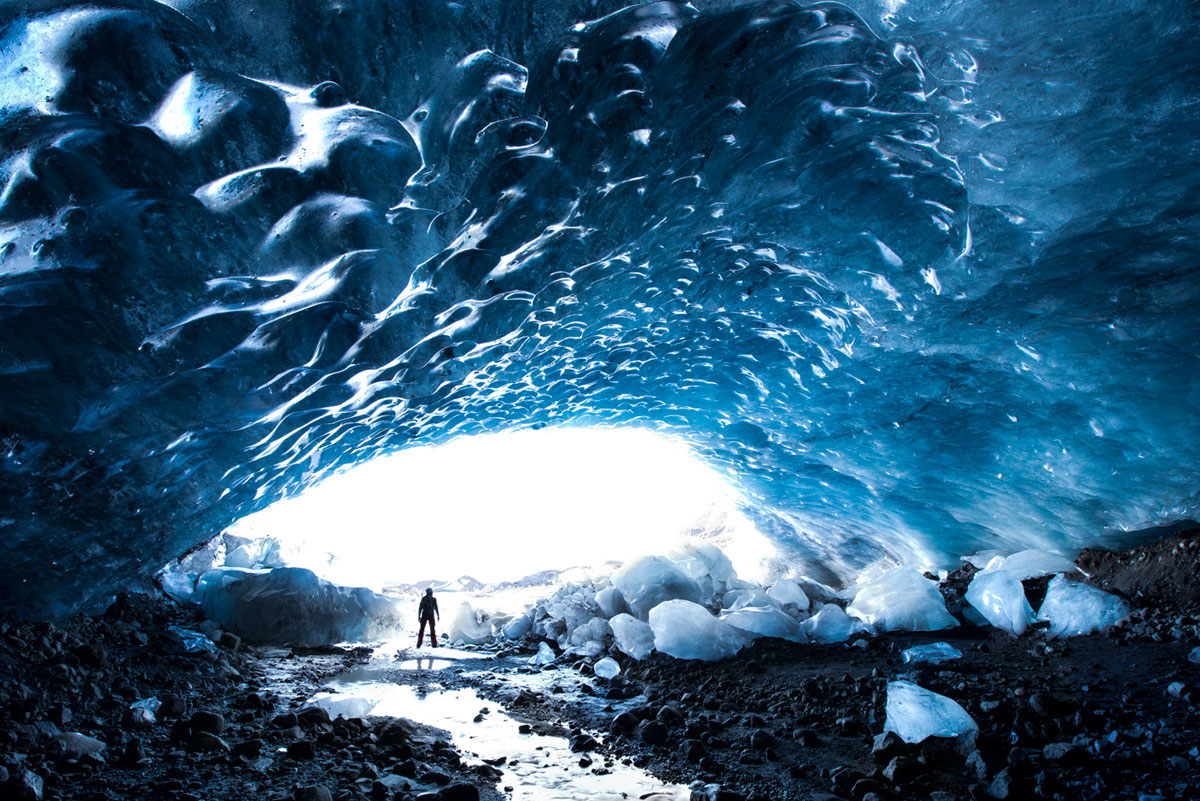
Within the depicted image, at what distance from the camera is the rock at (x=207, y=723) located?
2852 millimetres

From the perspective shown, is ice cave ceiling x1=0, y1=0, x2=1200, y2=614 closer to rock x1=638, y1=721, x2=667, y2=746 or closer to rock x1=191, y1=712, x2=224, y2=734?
rock x1=191, y1=712, x2=224, y2=734

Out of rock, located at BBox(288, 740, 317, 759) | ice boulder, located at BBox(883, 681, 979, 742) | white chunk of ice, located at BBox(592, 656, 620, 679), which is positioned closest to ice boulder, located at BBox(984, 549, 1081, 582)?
ice boulder, located at BBox(883, 681, 979, 742)

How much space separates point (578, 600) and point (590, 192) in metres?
5.36

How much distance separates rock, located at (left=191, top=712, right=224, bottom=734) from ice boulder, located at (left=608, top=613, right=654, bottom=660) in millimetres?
3350

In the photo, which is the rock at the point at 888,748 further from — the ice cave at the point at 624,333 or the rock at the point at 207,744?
the rock at the point at 207,744

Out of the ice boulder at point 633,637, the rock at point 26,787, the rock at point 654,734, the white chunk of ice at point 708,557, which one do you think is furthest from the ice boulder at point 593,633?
the rock at point 26,787

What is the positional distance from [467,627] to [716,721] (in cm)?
570

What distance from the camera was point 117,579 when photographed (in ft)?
15.0

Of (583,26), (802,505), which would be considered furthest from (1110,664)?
(583,26)

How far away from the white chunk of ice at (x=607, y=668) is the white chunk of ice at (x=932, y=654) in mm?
2490

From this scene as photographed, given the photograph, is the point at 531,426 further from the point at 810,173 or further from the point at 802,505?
the point at 810,173

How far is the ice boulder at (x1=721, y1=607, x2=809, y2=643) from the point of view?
507 cm

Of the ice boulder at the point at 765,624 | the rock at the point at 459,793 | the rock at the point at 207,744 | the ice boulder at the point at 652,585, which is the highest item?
the rock at the point at 459,793

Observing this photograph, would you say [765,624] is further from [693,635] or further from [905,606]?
[905,606]
